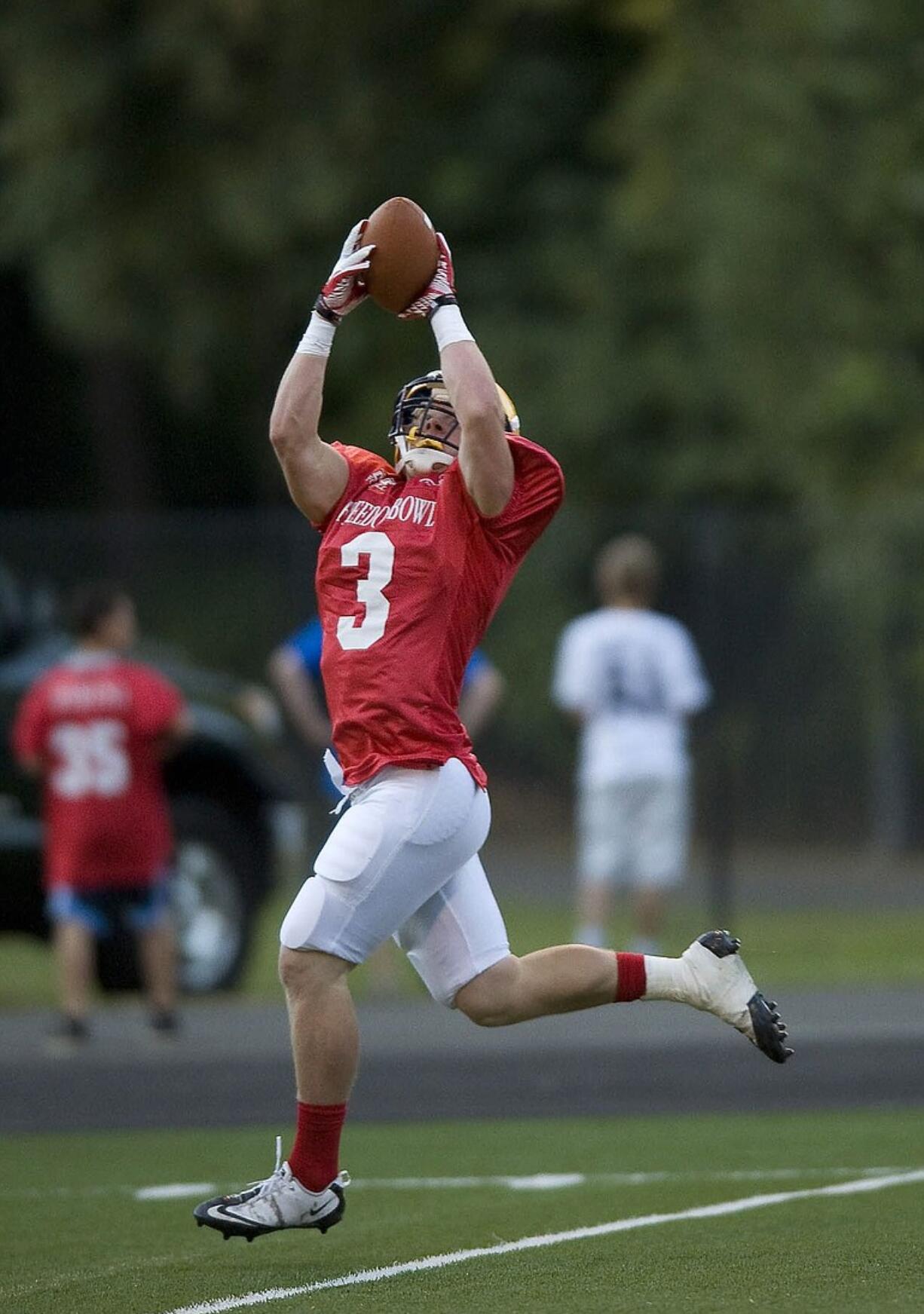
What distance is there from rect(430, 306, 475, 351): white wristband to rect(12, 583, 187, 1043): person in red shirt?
5413 millimetres

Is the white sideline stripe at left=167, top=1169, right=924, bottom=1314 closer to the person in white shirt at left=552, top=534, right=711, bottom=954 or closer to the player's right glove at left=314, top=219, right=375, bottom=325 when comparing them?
the player's right glove at left=314, top=219, right=375, bottom=325

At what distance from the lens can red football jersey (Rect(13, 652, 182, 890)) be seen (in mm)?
11688

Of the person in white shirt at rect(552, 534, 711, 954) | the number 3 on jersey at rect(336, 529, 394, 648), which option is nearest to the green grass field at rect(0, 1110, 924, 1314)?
the number 3 on jersey at rect(336, 529, 394, 648)

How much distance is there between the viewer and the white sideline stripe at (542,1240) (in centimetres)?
586

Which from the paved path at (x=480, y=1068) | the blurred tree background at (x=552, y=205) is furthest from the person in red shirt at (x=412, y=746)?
the blurred tree background at (x=552, y=205)

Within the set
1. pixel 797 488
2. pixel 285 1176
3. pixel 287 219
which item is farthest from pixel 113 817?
pixel 287 219

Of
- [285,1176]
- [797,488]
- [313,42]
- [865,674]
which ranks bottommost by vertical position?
[285,1176]

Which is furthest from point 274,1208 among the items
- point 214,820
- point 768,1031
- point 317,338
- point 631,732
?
point 631,732

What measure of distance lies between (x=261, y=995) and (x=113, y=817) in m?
2.35

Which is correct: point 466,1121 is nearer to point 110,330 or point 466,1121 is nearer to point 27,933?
point 27,933

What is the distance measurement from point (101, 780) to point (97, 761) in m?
0.08

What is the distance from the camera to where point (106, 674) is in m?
11.8

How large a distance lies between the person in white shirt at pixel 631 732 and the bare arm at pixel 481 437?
7317 mm

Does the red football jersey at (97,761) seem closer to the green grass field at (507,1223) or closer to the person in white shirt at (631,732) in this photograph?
the green grass field at (507,1223)
